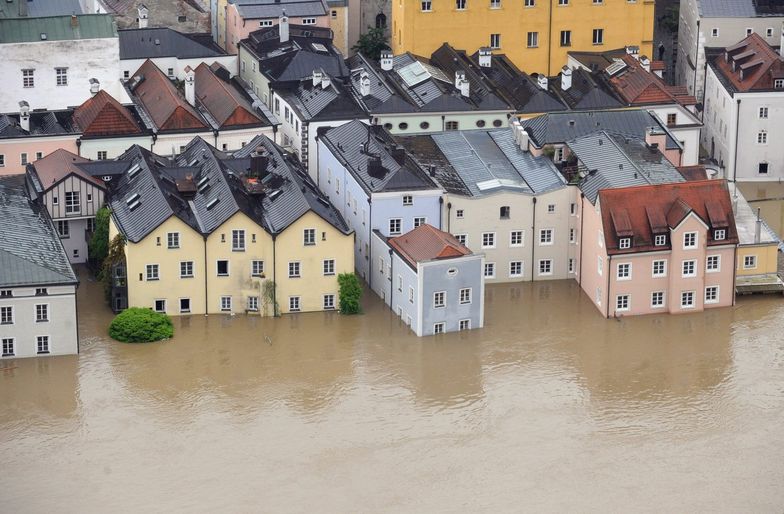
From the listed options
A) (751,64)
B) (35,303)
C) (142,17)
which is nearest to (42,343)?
(35,303)

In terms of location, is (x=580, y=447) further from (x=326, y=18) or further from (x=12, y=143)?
(x=326, y=18)

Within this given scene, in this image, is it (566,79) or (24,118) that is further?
(566,79)

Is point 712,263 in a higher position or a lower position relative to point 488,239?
lower

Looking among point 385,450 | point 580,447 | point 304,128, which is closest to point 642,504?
point 580,447

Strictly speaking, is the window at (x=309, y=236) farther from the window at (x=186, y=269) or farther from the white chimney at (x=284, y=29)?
the white chimney at (x=284, y=29)

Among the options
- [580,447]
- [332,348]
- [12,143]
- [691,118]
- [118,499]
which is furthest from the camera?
[691,118]

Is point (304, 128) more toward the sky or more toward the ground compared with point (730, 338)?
more toward the sky

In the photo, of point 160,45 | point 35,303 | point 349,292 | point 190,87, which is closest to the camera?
point 35,303

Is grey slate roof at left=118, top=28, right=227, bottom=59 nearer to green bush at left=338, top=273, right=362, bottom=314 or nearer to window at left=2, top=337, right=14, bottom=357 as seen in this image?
green bush at left=338, top=273, right=362, bottom=314

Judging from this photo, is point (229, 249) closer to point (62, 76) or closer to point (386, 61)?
point (62, 76)
